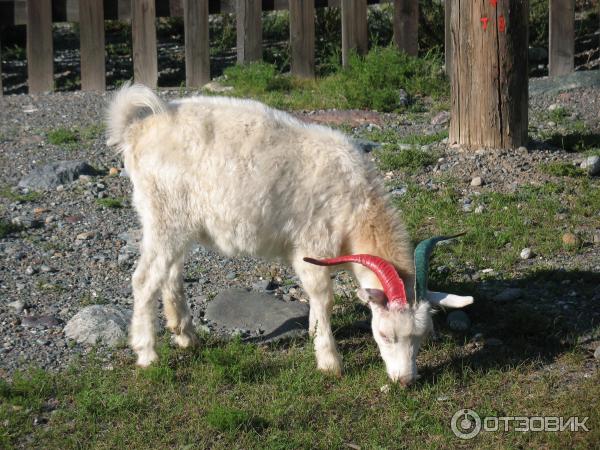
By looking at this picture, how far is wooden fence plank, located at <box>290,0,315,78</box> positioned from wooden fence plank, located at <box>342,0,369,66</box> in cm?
45

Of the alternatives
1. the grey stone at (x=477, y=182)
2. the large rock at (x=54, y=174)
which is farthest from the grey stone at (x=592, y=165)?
the large rock at (x=54, y=174)

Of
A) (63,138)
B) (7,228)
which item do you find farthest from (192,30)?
(7,228)

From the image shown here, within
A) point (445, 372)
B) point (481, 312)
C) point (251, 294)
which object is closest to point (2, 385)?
point (251, 294)

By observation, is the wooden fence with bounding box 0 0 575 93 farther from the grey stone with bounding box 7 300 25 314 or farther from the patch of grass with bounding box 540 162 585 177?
the grey stone with bounding box 7 300 25 314

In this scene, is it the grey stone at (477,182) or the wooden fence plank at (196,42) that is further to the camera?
the wooden fence plank at (196,42)

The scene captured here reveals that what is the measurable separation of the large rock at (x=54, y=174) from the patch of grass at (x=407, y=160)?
10.4 feet

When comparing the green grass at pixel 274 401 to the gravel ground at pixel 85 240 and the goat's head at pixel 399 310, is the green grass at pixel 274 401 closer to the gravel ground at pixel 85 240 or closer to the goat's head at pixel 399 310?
the goat's head at pixel 399 310

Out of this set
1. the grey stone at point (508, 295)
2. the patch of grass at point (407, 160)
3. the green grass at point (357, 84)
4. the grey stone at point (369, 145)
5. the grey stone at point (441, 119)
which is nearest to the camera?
the grey stone at point (508, 295)

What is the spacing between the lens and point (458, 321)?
7.18m

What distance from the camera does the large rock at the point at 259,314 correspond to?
23.7ft

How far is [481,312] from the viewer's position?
733 centimetres

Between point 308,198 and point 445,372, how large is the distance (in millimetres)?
1527

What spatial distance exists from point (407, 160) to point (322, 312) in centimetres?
373

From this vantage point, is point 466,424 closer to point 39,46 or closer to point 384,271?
point 384,271
